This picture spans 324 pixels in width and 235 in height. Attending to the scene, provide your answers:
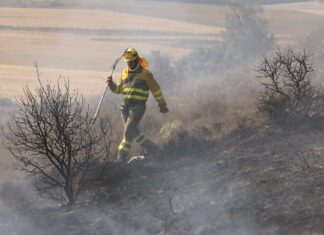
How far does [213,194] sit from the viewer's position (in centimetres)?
519

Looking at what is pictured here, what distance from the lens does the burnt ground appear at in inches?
174

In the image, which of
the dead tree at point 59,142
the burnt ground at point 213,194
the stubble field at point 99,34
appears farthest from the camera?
the stubble field at point 99,34

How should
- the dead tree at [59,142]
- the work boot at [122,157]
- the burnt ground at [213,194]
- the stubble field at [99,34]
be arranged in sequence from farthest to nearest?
the stubble field at [99,34] < the work boot at [122,157] < the dead tree at [59,142] < the burnt ground at [213,194]

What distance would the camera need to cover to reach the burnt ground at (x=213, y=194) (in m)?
4.43

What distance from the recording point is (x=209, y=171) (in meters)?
6.02

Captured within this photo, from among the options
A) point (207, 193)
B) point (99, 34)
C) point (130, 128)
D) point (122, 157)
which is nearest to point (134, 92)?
point (130, 128)

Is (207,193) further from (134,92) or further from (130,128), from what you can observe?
(134,92)

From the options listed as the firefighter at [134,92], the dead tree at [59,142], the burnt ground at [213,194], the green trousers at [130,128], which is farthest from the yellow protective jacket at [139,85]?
the burnt ground at [213,194]

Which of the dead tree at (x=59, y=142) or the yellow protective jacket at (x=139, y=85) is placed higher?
the yellow protective jacket at (x=139, y=85)

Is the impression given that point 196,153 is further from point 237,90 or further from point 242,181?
point 237,90

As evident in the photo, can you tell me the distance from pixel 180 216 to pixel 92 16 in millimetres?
38950

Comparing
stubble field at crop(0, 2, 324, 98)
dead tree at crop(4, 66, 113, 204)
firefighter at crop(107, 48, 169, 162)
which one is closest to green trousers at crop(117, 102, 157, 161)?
firefighter at crop(107, 48, 169, 162)

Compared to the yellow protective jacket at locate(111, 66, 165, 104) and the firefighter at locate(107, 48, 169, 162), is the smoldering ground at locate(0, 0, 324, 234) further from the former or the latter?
the yellow protective jacket at locate(111, 66, 165, 104)

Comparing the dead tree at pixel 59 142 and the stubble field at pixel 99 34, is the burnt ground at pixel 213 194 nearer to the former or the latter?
the dead tree at pixel 59 142
